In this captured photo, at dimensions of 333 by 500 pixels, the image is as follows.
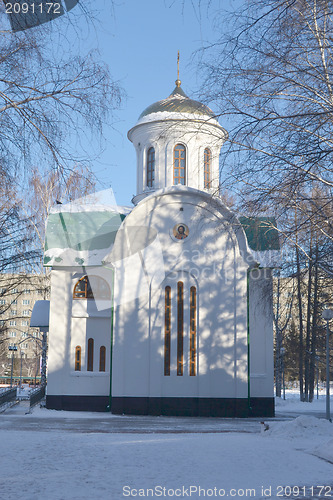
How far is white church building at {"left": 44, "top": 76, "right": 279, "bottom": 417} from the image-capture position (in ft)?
66.4

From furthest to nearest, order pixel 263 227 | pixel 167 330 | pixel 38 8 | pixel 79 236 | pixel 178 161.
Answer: pixel 178 161
pixel 79 236
pixel 167 330
pixel 263 227
pixel 38 8

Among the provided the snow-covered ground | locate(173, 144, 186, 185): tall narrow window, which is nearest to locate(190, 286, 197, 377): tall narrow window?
locate(173, 144, 186, 185): tall narrow window

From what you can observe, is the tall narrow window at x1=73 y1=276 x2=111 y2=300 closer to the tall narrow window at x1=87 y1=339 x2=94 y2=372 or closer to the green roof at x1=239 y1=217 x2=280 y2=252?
the tall narrow window at x1=87 y1=339 x2=94 y2=372

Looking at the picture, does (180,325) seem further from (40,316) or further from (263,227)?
(263,227)

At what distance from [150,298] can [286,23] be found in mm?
14682

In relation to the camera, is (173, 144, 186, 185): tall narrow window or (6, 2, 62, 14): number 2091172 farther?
(173, 144, 186, 185): tall narrow window

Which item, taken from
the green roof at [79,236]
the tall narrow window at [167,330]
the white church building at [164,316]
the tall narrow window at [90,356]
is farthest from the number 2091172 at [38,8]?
the tall narrow window at [90,356]

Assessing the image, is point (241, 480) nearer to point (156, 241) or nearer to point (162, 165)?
point (156, 241)

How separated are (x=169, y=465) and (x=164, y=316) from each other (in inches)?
479

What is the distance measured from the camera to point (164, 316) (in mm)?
20672

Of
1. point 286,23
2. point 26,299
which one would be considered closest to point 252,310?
point 286,23
